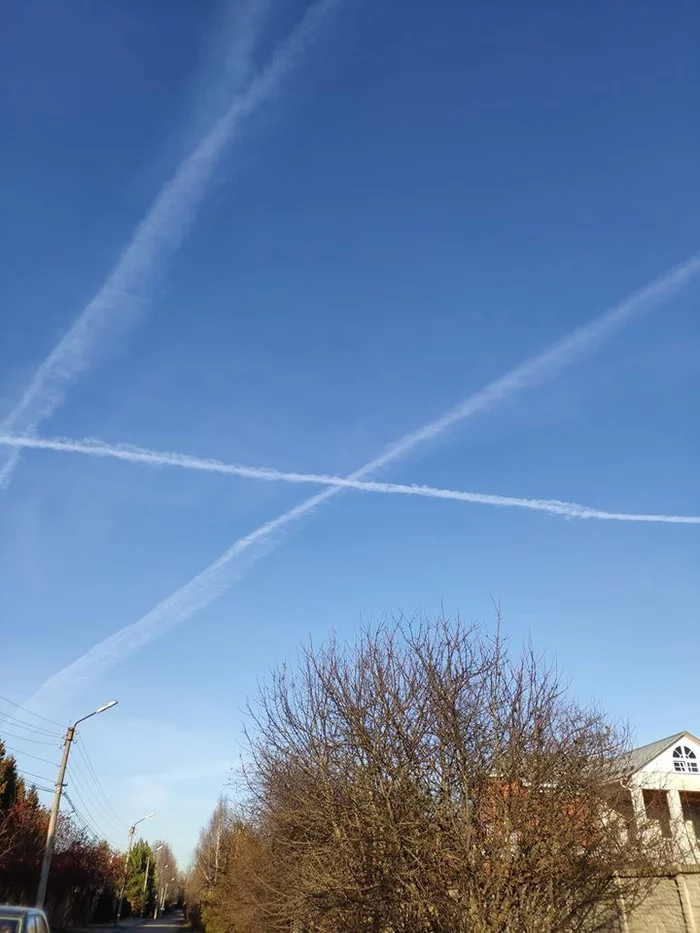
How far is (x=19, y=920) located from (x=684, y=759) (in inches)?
1342

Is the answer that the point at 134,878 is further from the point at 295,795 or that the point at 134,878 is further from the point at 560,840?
the point at 560,840

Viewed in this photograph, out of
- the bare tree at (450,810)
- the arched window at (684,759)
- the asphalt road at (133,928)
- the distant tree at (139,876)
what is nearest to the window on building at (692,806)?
the arched window at (684,759)

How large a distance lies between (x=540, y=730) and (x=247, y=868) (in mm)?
20144

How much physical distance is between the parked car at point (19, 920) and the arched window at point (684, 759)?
109ft

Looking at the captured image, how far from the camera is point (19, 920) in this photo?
683cm

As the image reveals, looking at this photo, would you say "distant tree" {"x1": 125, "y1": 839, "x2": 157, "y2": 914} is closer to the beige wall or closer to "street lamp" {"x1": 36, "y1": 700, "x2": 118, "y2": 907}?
"street lamp" {"x1": 36, "y1": 700, "x2": 118, "y2": 907}

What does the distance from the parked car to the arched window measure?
33.1 meters

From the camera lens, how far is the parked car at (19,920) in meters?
6.70

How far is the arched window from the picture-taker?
1298 inches

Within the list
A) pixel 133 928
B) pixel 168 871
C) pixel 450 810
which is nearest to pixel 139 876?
pixel 133 928

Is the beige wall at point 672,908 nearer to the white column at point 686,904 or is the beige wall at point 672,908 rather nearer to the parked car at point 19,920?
the white column at point 686,904

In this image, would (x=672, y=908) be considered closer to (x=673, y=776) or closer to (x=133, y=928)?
(x=673, y=776)

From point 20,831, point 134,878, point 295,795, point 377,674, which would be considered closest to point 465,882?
point 377,674

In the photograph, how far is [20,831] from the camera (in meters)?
27.3
